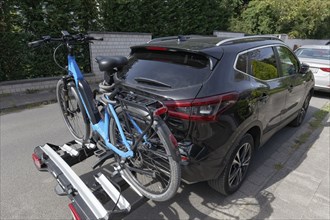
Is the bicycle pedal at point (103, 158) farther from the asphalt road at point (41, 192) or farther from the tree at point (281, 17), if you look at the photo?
the tree at point (281, 17)

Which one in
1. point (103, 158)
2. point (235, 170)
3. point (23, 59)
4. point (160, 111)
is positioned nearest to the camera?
point (160, 111)

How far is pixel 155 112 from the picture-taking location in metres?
→ 1.89

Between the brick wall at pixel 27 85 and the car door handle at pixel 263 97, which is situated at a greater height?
the car door handle at pixel 263 97

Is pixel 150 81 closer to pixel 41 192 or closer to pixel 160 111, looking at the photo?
pixel 160 111

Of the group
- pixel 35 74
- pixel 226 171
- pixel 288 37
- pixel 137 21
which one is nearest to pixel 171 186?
pixel 226 171

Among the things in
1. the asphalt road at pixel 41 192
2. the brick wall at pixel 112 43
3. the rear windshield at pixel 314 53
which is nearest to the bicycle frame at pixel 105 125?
the asphalt road at pixel 41 192

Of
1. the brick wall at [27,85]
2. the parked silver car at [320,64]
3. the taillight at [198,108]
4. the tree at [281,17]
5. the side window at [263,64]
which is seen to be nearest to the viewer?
the taillight at [198,108]

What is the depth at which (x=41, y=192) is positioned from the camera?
274 cm

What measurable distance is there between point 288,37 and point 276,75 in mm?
17234

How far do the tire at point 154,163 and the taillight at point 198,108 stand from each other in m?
0.28

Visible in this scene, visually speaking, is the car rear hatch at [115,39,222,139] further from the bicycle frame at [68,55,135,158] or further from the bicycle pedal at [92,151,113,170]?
the bicycle pedal at [92,151,113,170]

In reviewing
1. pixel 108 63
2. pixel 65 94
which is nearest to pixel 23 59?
pixel 65 94

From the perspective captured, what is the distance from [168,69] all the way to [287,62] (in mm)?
2434

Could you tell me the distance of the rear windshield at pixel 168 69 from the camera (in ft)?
7.39
